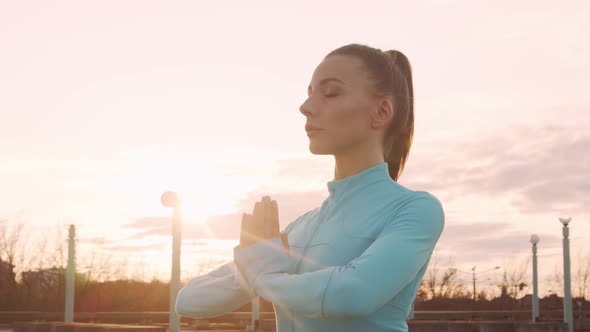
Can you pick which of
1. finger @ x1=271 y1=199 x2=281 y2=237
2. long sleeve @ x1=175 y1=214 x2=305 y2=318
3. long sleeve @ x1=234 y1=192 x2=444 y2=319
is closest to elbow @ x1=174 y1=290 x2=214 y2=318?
long sleeve @ x1=175 y1=214 x2=305 y2=318

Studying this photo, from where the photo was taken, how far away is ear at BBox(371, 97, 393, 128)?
2301 mm

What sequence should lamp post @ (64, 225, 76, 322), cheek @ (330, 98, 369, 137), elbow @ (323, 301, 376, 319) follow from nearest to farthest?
elbow @ (323, 301, 376, 319) < cheek @ (330, 98, 369, 137) < lamp post @ (64, 225, 76, 322)

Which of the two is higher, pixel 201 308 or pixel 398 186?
pixel 398 186

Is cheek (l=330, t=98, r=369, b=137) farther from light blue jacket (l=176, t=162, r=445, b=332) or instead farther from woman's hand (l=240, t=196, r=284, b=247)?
woman's hand (l=240, t=196, r=284, b=247)

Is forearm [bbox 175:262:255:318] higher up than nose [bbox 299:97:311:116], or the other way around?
nose [bbox 299:97:311:116]

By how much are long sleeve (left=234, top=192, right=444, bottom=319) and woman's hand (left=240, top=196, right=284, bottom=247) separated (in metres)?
0.03

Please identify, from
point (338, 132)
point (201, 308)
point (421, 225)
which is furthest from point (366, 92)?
point (201, 308)

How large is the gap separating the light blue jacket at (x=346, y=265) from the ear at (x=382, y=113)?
0.13m

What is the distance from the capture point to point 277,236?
219 centimetres

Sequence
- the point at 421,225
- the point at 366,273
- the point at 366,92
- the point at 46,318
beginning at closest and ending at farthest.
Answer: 1. the point at 366,273
2. the point at 421,225
3. the point at 366,92
4. the point at 46,318

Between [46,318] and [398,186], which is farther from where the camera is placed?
[46,318]

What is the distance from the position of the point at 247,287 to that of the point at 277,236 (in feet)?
0.57

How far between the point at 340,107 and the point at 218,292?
0.61 meters

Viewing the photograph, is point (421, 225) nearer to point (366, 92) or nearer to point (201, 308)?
point (366, 92)
